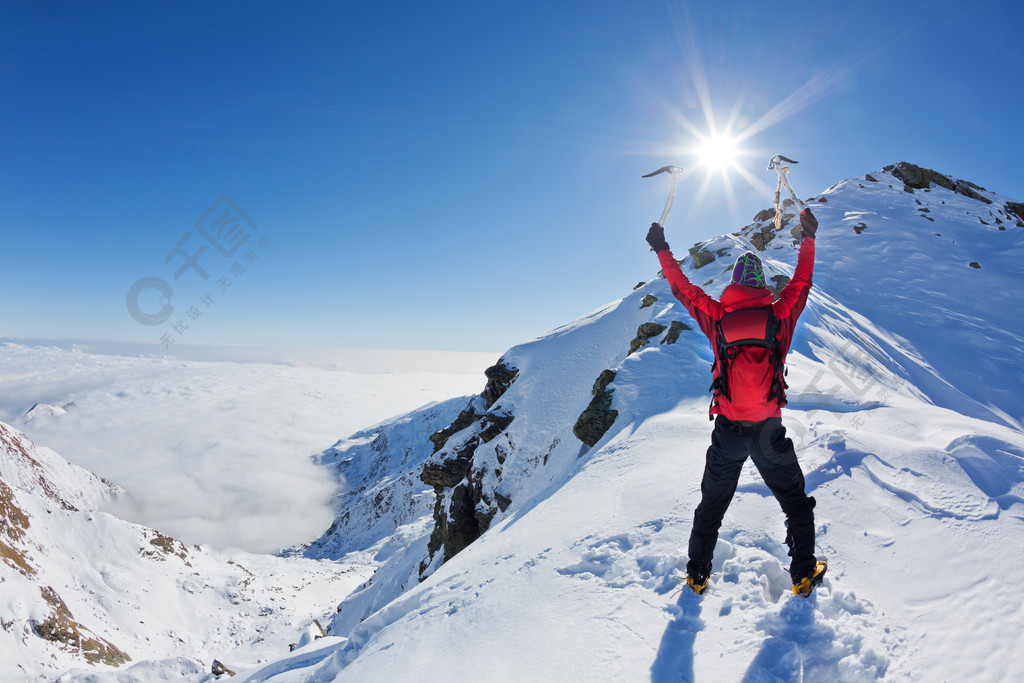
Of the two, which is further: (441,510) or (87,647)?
(87,647)

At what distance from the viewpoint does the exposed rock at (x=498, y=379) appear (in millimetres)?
33438

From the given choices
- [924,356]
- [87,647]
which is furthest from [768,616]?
[87,647]

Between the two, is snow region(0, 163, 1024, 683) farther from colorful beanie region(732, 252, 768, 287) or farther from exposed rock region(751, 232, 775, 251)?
Answer: exposed rock region(751, 232, 775, 251)

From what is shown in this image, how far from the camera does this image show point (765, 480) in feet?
12.5

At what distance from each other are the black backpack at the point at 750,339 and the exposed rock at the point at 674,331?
12013mm

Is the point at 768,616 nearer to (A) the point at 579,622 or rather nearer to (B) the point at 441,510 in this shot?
(A) the point at 579,622

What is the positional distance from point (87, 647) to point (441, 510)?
43.7 meters

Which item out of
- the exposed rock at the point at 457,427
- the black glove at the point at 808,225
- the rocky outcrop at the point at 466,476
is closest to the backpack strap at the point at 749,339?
the black glove at the point at 808,225

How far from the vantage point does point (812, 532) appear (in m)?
3.78

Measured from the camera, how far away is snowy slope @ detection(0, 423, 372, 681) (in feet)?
126

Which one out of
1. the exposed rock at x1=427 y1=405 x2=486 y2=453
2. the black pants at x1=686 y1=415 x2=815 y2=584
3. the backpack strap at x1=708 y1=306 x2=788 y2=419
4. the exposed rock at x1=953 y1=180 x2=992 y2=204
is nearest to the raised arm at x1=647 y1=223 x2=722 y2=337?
the backpack strap at x1=708 y1=306 x2=788 y2=419

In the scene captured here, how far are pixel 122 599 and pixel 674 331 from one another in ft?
256

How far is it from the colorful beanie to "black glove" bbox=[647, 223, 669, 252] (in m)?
1.04

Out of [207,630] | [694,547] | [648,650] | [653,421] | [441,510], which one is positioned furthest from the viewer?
[207,630]
